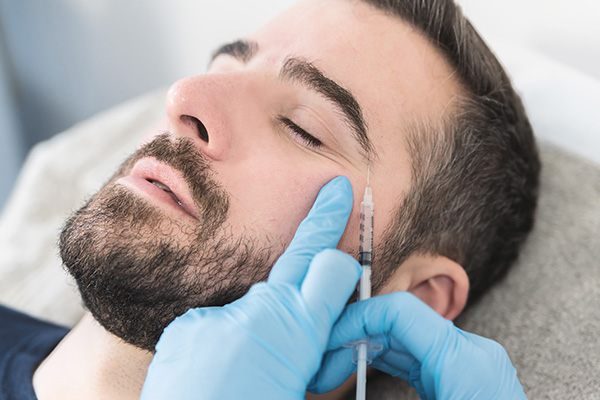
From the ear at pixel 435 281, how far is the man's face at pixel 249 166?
14 centimetres

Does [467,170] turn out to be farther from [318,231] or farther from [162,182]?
Answer: [162,182]

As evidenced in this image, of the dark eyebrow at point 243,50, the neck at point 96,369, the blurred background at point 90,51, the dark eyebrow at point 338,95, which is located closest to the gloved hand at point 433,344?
the dark eyebrow at point 338,95

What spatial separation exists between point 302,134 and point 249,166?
12 centimetres

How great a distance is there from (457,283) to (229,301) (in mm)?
481

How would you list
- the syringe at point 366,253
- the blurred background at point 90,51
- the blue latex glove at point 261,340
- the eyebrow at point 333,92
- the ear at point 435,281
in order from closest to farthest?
the blue latex glove at point 261,340 → the syringe at point 366,253 → the eyebrow at point 333,92 → the ear at point 435,281 → the blurred background at point 90,51

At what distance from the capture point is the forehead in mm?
964

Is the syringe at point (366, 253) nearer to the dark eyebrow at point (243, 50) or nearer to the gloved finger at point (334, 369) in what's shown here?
the gloved finger at point (334, 369)

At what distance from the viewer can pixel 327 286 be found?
0.76 metres

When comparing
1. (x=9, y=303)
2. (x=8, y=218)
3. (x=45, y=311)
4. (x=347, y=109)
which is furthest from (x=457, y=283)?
(x=8, y=218)

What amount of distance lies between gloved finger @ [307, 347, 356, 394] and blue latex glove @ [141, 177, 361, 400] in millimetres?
104

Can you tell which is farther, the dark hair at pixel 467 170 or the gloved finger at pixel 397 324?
the dark hair at pixel 467 170

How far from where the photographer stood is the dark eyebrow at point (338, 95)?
3.02ft

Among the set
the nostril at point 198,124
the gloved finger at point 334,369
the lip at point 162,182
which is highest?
the nostril at point 198,124

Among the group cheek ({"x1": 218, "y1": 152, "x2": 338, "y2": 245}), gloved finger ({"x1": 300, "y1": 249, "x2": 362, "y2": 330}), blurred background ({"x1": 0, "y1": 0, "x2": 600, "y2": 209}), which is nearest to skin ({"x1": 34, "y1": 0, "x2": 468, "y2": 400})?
cheek ({"x1": 218, "y1": 152, "x2": 338, "y2": 245})
